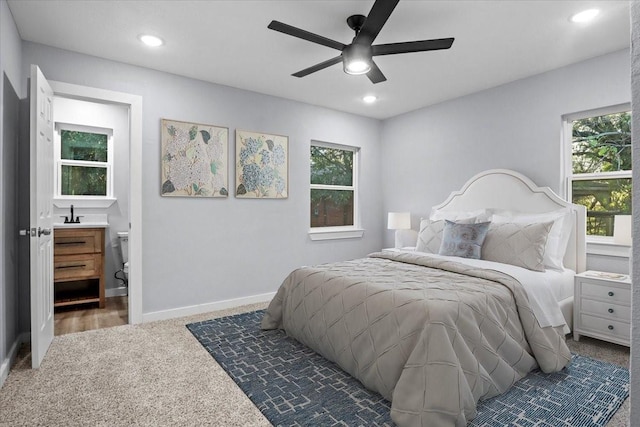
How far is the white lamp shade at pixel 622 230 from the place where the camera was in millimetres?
2861

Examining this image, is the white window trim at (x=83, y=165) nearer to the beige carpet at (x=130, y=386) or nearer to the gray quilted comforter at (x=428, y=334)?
the beige carpet at (x=130, y=386)

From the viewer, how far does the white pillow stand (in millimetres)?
3172

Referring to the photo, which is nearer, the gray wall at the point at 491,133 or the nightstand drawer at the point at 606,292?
the nightstand drawer at the point at 606,292

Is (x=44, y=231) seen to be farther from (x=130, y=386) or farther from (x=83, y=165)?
(x=83, y=165)

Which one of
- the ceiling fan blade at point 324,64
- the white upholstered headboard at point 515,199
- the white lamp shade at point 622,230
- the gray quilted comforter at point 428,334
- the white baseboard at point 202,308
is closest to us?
the gray quilted comforter at point 428,334

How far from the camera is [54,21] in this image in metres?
2.65

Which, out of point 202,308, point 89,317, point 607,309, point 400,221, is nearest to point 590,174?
point 607,309

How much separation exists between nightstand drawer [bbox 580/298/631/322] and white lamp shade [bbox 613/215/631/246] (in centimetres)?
52

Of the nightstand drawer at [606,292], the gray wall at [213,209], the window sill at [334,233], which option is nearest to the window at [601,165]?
the nightstand drawer at [606,292]

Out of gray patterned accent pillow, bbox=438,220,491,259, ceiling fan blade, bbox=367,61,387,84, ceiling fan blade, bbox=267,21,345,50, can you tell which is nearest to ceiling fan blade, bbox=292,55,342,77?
ceiling fan blade, bbox=267,21,345,50

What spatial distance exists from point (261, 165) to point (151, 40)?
169 cm

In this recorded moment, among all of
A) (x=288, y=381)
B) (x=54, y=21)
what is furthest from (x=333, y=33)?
(x=288, y=381)

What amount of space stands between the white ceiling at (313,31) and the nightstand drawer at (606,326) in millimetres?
2249

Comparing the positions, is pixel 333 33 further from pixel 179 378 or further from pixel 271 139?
pixel 179 378
